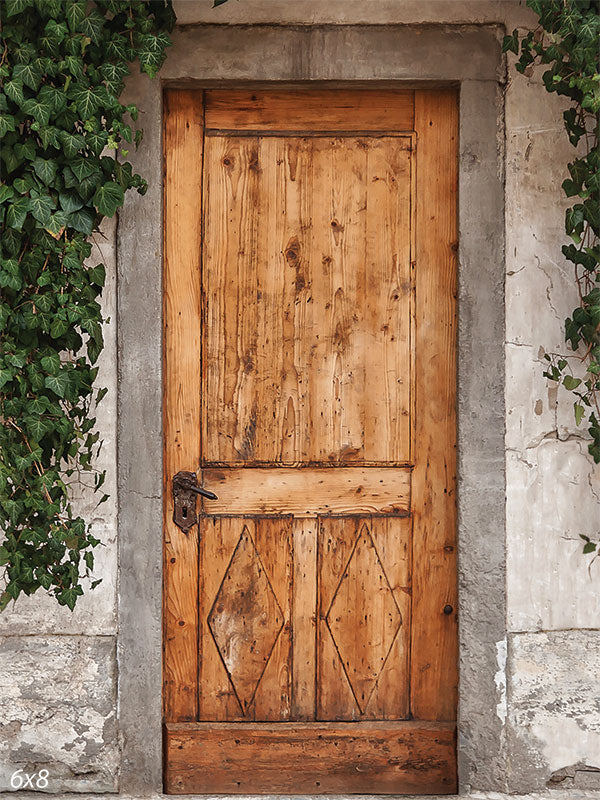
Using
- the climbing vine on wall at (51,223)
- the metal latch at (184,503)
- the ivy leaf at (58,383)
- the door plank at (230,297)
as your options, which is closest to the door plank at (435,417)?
the door plank at (230,297)

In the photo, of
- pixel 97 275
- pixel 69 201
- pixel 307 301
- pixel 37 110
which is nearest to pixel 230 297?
pixel 307 301

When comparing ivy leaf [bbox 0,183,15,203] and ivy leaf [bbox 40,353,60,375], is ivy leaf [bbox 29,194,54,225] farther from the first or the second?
ivy leaf [bbox 40,353,60,375]

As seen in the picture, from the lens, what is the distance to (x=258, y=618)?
2941mm

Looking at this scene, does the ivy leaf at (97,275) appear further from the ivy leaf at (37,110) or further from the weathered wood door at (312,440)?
the ivy leaf at (37,110)

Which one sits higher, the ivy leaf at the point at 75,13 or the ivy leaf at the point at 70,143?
the ivy leaf at the point at 75,13

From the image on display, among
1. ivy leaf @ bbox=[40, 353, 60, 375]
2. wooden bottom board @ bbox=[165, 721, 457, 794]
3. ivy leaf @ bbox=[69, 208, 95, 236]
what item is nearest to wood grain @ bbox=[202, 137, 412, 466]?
ivy leaf @ bbox=[69, 208, 95, 236]

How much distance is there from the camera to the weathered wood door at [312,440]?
2891 millimetres

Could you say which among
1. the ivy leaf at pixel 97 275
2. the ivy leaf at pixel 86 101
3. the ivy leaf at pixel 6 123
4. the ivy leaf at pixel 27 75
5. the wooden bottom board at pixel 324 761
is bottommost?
the wooden bottom board at pixel 324 761

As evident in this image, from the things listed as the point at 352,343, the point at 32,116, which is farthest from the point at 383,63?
the point at 32,116

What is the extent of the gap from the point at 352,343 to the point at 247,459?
1.83 feet

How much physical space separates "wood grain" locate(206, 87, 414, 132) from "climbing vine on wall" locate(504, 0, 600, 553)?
45 cm

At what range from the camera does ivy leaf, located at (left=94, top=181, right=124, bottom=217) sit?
253 centimetres

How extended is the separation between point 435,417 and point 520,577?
62cm

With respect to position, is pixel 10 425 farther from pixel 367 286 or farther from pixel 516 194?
pixel 516 194
